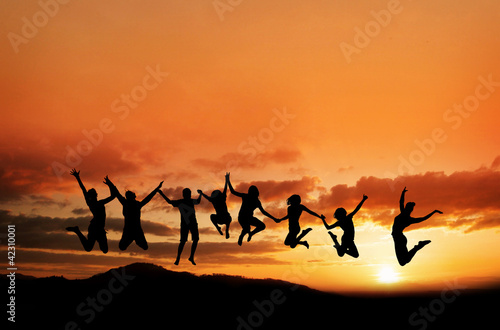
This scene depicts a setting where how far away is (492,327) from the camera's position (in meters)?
24.3

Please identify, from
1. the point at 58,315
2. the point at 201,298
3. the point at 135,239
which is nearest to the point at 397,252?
the point at 201,298

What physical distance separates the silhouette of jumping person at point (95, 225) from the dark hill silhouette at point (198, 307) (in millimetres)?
3653

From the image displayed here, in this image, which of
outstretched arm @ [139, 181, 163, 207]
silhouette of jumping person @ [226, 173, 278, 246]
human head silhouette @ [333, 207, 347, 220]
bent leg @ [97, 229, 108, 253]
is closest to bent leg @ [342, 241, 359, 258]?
human head silhouette @ [333, 207, 347, 220]

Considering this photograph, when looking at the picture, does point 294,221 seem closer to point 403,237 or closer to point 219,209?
point 219,209

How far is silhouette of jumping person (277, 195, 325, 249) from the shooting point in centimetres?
2311

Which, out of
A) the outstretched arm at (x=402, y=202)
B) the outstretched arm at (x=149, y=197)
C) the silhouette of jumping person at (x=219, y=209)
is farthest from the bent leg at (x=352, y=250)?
the outstretched arm at (x=149, y=197)

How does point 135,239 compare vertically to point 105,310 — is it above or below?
above

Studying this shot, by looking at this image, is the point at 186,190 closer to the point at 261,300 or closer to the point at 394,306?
the point at 261,300

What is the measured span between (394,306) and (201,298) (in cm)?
1238

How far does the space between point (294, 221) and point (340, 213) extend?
8.18ft

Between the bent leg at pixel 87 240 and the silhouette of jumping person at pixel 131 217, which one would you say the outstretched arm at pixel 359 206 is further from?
the bent leg at pixel 87 240

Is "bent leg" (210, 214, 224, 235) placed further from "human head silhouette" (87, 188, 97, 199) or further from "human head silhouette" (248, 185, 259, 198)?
"human head silhouette" (87, 188, 97, 199)

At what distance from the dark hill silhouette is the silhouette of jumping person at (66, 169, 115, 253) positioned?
12.0 feet

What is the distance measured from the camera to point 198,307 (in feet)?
77.9
